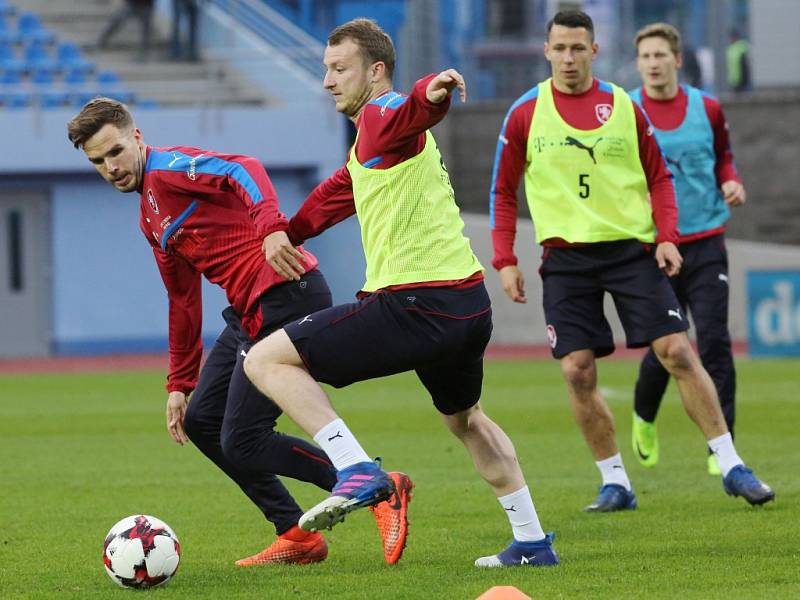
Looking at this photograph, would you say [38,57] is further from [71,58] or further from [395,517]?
[395,517]

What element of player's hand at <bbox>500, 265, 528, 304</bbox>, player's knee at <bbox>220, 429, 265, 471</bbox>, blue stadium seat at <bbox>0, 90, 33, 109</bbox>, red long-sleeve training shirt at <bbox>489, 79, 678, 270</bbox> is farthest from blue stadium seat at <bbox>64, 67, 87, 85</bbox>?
player's knee at <bbox>220, 429, 265, 471</bbox>

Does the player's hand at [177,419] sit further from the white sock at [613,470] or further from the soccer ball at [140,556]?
the white sock at [613,470]

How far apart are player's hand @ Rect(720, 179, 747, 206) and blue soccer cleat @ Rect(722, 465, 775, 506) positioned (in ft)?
5.57

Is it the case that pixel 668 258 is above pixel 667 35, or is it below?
below

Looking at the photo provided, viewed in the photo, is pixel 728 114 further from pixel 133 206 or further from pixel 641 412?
pixel 641 412

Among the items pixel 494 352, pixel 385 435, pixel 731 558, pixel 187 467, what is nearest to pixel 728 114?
pixel 494 352

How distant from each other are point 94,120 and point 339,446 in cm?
164

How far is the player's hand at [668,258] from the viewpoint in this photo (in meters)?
6.99

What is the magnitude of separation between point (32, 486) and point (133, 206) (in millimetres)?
16618

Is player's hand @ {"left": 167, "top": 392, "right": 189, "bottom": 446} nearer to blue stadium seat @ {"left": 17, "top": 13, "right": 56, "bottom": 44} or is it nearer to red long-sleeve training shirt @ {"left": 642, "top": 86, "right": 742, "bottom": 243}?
red long-sleeve training shirt @ {"left": 642, "top": 86, "right": 742, "bottom": 243}

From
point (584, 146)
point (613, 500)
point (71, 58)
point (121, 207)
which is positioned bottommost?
point (121, 207)

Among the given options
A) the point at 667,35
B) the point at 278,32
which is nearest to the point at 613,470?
the point at 667,35

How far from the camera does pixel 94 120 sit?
19.0 feet

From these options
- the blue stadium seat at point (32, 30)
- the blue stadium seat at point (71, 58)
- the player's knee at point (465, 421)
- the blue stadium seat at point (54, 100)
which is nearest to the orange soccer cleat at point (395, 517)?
the player's knee at point (465, 421)
